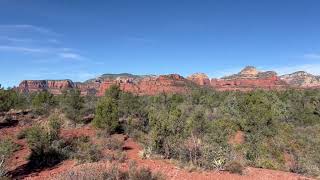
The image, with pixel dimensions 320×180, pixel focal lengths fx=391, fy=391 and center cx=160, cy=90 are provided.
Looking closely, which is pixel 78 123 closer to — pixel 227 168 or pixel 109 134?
pixel 109 134

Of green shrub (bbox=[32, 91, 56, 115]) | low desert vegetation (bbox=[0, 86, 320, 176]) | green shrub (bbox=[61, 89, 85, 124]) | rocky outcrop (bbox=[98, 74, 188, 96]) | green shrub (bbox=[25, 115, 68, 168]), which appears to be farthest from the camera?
rocky outcrop (bbox=[98, 74, 188, 96])

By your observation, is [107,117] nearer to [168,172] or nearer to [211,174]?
[168,172]

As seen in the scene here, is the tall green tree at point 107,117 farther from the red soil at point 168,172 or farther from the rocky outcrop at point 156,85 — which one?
the rocky outcrop at point 156,85

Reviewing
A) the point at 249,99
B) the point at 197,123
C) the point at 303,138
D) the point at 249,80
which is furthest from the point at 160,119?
the point at 249,80

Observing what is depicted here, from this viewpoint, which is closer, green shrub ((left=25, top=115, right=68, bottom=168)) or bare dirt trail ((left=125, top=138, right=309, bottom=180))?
bare dirt trail ((left=125, top=138, right=309, bottom=180))

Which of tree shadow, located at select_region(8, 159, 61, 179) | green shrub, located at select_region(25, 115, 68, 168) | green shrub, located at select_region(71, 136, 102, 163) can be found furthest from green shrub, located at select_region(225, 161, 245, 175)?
green shrub, located at select_region(25, 115, 68, 168)

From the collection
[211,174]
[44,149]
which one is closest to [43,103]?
[44,149]

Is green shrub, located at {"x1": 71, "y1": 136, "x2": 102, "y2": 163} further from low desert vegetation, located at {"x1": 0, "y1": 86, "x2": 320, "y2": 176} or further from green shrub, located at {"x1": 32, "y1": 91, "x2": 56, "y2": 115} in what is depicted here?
green shrub, located at {"x1": 32, "y1": 91, "x2": 56, "y2": 115}

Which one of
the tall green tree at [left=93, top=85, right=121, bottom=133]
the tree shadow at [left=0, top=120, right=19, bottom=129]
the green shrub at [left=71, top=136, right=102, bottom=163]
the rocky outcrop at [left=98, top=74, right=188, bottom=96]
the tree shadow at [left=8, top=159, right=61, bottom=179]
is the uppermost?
the rocky outcrop at [left=98, top=74, right=188, bottom=96]

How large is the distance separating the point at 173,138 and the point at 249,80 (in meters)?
171

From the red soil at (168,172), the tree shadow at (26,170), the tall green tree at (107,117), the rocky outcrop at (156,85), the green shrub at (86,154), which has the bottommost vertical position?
the tree shadow at (26,170)

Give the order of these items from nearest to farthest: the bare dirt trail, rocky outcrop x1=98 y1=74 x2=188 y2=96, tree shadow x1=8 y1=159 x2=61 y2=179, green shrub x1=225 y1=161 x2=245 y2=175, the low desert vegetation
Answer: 1. the bare dirt trail
2. green shrub x1=225 y1=161 x2=245 y2=175
3. tree shadow x1=8 y1=159 x2=61 y2=179
4. the low desert vegetation
5. rocky outcrop x1=98 y1=74 x2=188 y2=96

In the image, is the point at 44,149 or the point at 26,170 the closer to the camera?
the point at 26,170

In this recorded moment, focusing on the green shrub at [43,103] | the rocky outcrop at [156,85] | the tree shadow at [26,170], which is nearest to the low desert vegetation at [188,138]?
the green shrub at [43,103]
